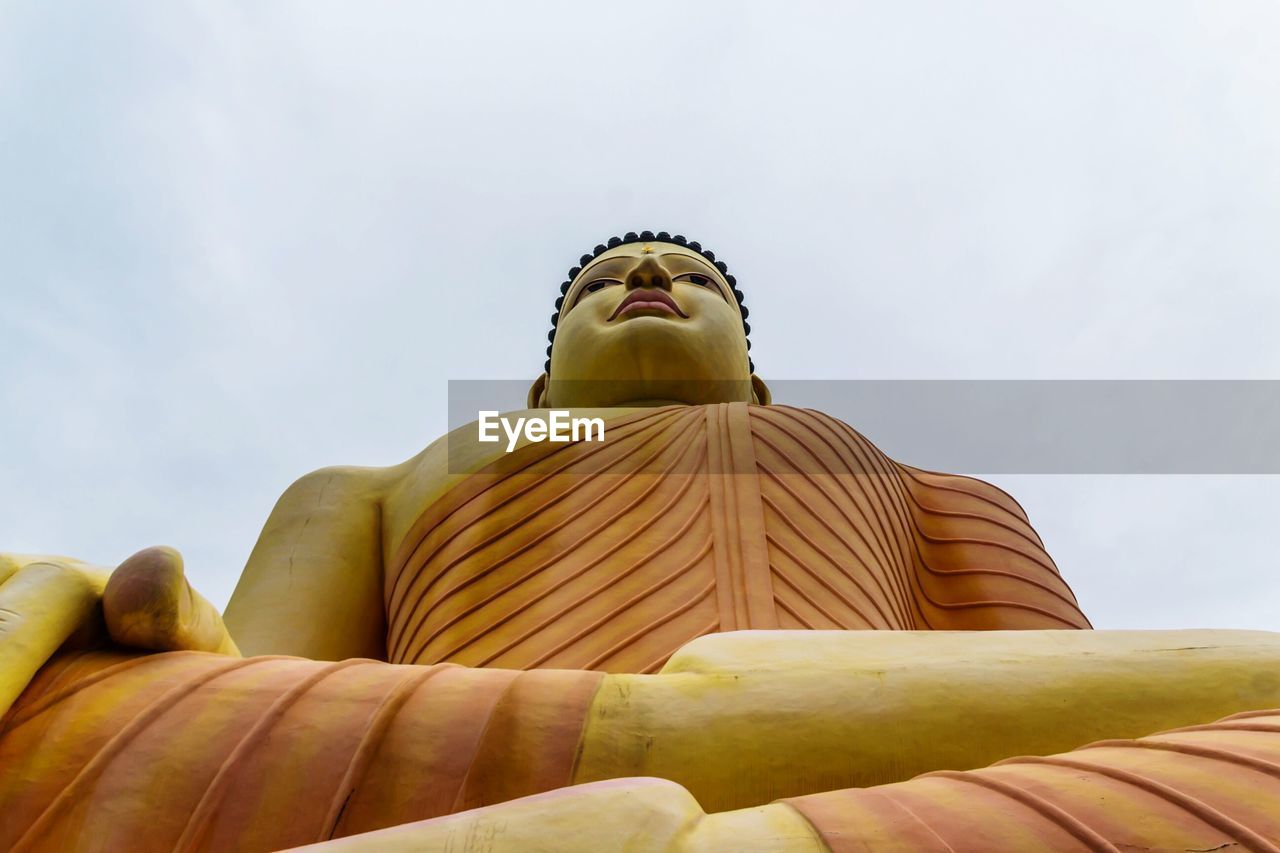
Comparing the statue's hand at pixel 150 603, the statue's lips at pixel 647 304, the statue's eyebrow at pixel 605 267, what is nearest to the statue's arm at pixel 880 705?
the statue's hand at pixel 150 603

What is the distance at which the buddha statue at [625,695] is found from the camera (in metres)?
1.59

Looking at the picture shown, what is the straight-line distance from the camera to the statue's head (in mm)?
5059

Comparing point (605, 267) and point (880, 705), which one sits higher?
point (605, 267)

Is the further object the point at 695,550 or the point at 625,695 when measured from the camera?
the point at 695,550

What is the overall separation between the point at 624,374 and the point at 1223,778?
3.63 m

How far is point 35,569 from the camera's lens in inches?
90.0

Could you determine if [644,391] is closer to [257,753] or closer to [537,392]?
[537,392]

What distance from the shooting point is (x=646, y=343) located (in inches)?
198

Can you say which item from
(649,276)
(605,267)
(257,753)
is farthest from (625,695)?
(605,267)

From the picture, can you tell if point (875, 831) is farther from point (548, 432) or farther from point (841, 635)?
point (548, 432)

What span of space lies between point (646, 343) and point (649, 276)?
385 millimetres

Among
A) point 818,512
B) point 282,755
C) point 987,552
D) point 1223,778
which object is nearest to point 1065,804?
point 1223,778

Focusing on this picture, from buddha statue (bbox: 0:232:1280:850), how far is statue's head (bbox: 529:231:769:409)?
819mm

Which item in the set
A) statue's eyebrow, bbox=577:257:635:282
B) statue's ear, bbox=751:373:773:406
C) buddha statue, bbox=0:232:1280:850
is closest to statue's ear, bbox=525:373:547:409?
statue's eyebrow, bbox=577:257:635:282
